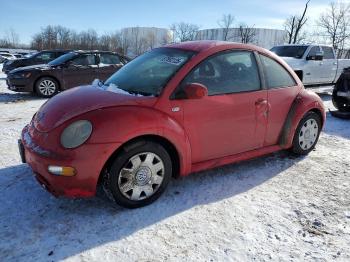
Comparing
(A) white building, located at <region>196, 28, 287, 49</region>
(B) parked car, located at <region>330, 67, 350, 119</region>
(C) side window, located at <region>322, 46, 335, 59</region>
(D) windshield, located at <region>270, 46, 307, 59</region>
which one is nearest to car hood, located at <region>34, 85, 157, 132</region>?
(B) parked car, located at <region>330, 67, 350, 119</region>

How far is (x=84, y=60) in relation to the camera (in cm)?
1149

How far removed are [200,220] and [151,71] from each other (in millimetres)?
1753

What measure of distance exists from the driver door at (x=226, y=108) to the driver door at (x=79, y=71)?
7.94 metres

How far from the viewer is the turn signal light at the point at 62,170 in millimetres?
3119

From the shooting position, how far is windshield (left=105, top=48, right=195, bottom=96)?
3.77m

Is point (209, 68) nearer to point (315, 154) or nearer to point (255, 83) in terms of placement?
point (255, 83)

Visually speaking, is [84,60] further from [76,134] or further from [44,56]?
[76,134]

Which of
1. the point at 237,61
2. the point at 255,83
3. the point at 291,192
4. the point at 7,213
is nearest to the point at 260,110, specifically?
the point at 255,83

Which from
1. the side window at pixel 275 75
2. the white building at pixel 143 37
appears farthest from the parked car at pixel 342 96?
the white building at pixel 143 37

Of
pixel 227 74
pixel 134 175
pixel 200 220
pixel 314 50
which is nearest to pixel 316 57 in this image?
pixel 314 50

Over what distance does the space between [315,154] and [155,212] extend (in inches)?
119

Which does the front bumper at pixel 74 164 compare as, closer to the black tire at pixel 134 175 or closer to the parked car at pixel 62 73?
the black tire at pixel 134 175

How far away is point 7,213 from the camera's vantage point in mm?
3400

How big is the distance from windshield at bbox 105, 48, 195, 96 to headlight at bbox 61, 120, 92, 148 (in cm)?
75
